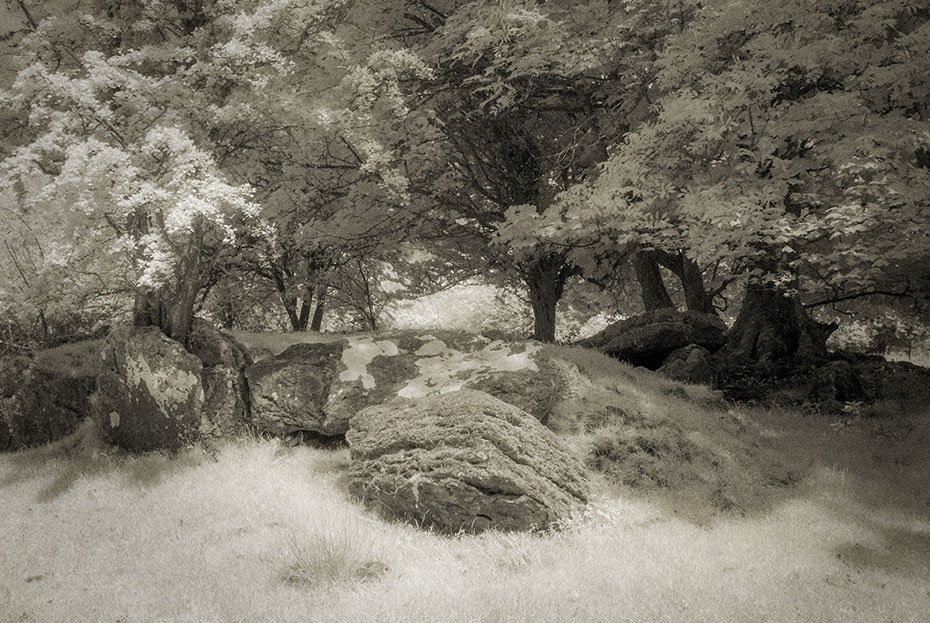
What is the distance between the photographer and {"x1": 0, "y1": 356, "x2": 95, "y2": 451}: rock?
1088 cm

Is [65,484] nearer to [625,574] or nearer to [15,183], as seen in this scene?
[15,183]

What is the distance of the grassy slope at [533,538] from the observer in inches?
217

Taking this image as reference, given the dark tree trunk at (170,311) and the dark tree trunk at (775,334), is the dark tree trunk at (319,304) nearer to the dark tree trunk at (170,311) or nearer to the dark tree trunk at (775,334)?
the dark tree trunk at (170,311)

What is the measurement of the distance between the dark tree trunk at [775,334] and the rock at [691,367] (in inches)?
37.3

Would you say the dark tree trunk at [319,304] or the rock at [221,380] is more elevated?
the dark tree trunk at [319,304]

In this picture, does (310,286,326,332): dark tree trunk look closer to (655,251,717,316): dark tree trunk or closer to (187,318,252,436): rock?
(187,318,252,436): rock

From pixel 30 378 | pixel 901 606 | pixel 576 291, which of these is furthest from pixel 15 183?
pixel 576 291

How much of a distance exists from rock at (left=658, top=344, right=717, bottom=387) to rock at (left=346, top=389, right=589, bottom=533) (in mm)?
5842

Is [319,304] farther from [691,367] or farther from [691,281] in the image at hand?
[691,367]

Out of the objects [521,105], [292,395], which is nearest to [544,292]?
[521,105]

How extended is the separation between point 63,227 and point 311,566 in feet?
21.3

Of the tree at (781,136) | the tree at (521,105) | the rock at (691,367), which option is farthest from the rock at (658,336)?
the tree at (781,136)

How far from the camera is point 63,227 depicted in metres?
9.40

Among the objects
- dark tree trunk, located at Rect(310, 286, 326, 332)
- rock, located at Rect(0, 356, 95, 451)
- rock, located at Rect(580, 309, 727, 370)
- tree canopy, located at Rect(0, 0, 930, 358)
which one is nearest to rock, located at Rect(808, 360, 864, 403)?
tree canopy, located at Rect(0, 0, 930, 358)
